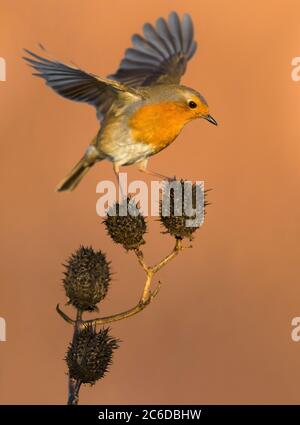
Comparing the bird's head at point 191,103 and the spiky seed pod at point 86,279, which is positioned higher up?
the bird's head at point 191,103

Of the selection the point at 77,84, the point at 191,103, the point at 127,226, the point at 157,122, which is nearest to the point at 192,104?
the point at 191,103

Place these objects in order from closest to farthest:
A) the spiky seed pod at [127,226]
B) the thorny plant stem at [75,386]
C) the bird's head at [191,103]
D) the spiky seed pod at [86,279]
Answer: the thorny plant stem at [75,386] < the spiky seed pod at [86,279] < the spiky seed pod at [127,226] < the bird's head at [191,103]

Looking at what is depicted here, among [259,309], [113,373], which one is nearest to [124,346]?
[113,373]

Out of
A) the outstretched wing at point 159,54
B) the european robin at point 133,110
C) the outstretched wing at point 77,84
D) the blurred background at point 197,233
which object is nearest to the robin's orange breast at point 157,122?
the european robin at point 133,110

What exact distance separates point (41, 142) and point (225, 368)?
97.2 inches

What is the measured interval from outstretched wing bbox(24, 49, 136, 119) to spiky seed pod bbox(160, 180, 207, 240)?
0.73m

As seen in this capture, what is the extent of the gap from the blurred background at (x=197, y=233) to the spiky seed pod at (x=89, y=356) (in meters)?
2.85

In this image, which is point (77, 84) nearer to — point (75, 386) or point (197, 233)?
point (75, 386)

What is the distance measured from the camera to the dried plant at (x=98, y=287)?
11.0 ft

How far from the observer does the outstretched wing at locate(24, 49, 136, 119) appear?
13.9 ft

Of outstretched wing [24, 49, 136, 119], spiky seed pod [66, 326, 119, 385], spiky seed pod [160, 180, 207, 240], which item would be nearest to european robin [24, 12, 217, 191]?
outstretched wing [24, 49, 136, 119]

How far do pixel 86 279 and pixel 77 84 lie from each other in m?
1.45

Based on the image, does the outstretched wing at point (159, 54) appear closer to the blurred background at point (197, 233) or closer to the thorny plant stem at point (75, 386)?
the blurred background at point (197, 233)

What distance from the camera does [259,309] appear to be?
7.15m
